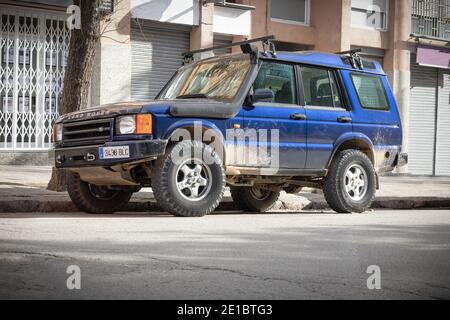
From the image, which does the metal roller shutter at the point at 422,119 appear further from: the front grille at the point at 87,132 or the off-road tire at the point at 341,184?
the front grille at the point at 87,132

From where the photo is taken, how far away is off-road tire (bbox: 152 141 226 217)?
8.15 metres

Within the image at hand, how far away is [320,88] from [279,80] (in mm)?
739

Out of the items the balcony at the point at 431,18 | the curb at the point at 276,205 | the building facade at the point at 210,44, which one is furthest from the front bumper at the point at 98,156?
the balcony at the point at 431,18

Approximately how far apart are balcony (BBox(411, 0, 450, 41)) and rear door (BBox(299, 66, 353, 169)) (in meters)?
16.2

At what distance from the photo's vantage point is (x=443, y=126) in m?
25.7

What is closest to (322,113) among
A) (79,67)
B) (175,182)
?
(175,182)

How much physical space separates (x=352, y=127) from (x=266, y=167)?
1.58 metres

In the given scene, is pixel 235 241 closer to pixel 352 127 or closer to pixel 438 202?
pixel 352 127

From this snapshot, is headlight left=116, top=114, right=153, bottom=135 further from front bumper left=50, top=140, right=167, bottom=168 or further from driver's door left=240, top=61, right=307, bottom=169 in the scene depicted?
driver's door left=240, top=61, right=307, bottom=169

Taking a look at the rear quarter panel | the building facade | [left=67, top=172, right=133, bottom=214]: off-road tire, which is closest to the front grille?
[left=67, top=172, right=133, bottom=214]: off-road tire

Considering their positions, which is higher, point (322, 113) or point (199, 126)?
point (322, 113)

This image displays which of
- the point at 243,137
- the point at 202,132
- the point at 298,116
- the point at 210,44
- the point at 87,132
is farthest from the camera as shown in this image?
the point at 210,44

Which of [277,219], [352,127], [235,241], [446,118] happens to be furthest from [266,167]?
[446,118]

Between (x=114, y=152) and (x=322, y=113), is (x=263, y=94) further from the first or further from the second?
(x=114, y=152)
